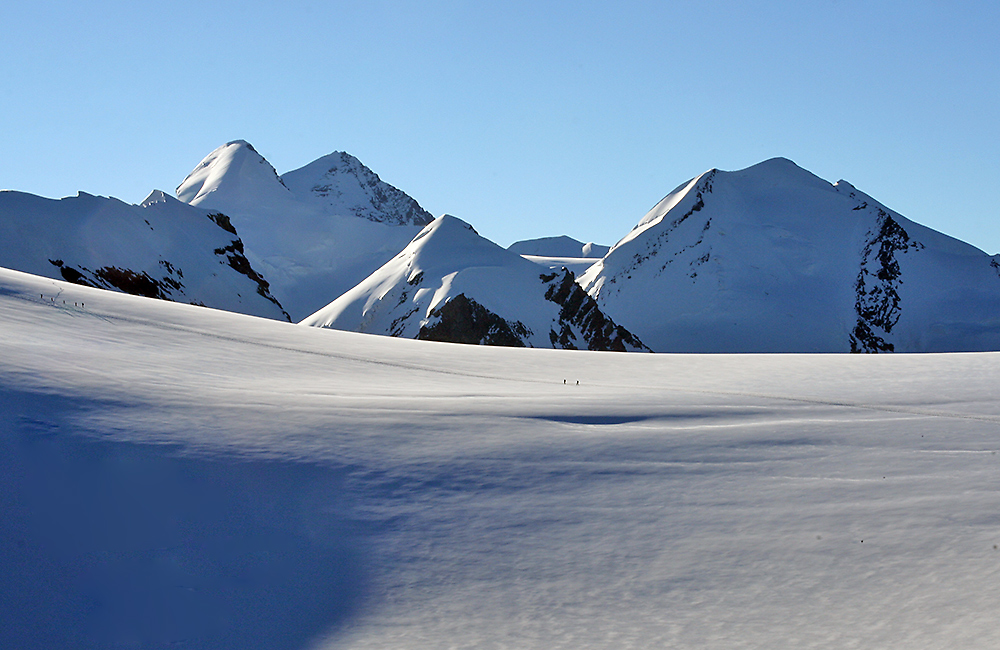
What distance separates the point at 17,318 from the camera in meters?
9.85

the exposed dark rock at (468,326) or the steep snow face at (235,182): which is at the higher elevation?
the steep snow face at (235,182)

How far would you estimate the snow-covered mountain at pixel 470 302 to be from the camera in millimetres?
56781

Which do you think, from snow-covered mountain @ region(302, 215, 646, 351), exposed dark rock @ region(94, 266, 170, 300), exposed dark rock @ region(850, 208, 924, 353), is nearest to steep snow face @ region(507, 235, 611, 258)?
exposed dark rock @ region(850, 208, 924, 353)

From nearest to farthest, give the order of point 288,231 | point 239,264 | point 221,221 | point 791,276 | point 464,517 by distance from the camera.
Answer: point 464,517, point 239,264, point 221,221, point 791,276, point 288,231

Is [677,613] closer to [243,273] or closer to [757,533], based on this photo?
[757,533]

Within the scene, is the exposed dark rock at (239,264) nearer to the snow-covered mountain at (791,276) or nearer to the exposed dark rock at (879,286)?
the snow-covered mountain at (791,276)

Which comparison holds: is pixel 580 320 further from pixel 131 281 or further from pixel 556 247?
pixel 556 247

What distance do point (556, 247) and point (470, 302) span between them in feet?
441

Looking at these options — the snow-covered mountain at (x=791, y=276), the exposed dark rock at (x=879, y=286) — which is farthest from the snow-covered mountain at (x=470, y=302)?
the exposed dark rock at (x=879, y=286)

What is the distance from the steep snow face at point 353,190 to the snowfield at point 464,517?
5729 inches

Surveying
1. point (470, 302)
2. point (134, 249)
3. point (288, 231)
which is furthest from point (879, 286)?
point (134, 249)

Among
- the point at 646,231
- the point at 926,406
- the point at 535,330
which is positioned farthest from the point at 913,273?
the point at 926,406

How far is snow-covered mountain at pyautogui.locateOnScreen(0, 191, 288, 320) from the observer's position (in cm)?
3447

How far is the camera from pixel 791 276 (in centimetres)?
9400
